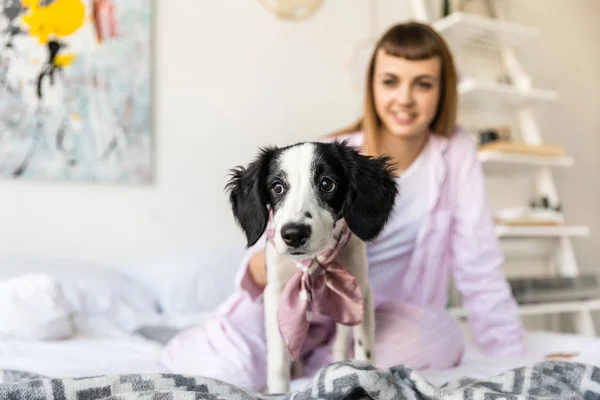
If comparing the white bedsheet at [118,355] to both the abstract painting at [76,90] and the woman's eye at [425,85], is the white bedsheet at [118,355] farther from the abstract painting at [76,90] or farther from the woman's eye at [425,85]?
the abstract painting at [76,90]

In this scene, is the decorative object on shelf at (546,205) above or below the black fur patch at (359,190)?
below

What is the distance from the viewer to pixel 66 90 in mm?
2035

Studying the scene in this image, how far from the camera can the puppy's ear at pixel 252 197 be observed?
74cm

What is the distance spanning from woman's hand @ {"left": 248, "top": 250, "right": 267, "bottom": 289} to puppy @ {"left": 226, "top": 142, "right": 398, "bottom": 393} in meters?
0.15

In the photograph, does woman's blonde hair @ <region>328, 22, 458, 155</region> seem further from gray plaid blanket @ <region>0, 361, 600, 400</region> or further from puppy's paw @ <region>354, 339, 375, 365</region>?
gray plaid blanket @ <region>0, 361, 600, 400</region>

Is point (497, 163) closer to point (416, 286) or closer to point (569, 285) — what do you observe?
point (569, 285)

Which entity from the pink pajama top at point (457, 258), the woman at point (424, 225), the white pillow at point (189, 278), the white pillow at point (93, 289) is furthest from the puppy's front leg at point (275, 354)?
the white pillow at point (189, 278)

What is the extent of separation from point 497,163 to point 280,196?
2.01m

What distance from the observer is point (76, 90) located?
205cm

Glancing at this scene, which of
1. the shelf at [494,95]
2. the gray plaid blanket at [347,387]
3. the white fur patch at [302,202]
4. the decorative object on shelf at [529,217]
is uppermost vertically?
the shelf at [494,95]

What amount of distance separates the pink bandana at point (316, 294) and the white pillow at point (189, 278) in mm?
1050

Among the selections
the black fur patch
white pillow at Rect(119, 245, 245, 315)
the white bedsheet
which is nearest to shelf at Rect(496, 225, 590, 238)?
the white bedsheet

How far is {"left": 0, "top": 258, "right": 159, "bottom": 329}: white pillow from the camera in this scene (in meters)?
1.60

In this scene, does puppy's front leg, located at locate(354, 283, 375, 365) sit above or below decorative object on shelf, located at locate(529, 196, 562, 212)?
below
